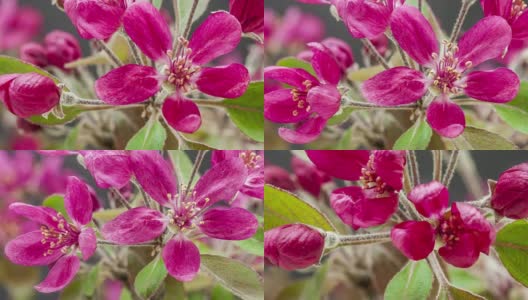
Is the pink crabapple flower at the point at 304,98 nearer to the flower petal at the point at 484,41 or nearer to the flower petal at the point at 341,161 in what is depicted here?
the flower petal at the point at 341,161

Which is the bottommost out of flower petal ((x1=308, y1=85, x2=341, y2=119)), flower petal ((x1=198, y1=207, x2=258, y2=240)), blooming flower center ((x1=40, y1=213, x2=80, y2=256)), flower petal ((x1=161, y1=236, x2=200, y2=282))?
flower petal ((x1=161, y1=236, x2=200, y2=282))

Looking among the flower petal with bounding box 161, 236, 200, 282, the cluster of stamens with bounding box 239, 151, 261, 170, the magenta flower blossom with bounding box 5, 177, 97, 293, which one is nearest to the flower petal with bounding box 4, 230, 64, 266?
the magenta flower blossom with bounding box 5, 177, 97, 293

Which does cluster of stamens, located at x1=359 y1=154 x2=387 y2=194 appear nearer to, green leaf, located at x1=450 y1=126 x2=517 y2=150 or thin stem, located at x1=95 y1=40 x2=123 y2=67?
green leaf, located at x1=450 y1=126 x2=517 y2=150

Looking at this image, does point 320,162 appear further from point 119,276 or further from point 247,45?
point 119,276

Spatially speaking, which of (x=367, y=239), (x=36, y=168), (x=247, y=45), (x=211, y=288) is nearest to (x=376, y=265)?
(x=367, y=239)

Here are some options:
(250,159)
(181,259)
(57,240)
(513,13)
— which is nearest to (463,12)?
(513,13)

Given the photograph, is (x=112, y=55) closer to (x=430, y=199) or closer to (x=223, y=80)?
(x=223, y=80)

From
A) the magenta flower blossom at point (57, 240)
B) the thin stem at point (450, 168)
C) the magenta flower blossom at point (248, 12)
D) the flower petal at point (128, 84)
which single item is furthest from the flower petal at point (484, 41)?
the magenta flower blossom at point (57, 240)
